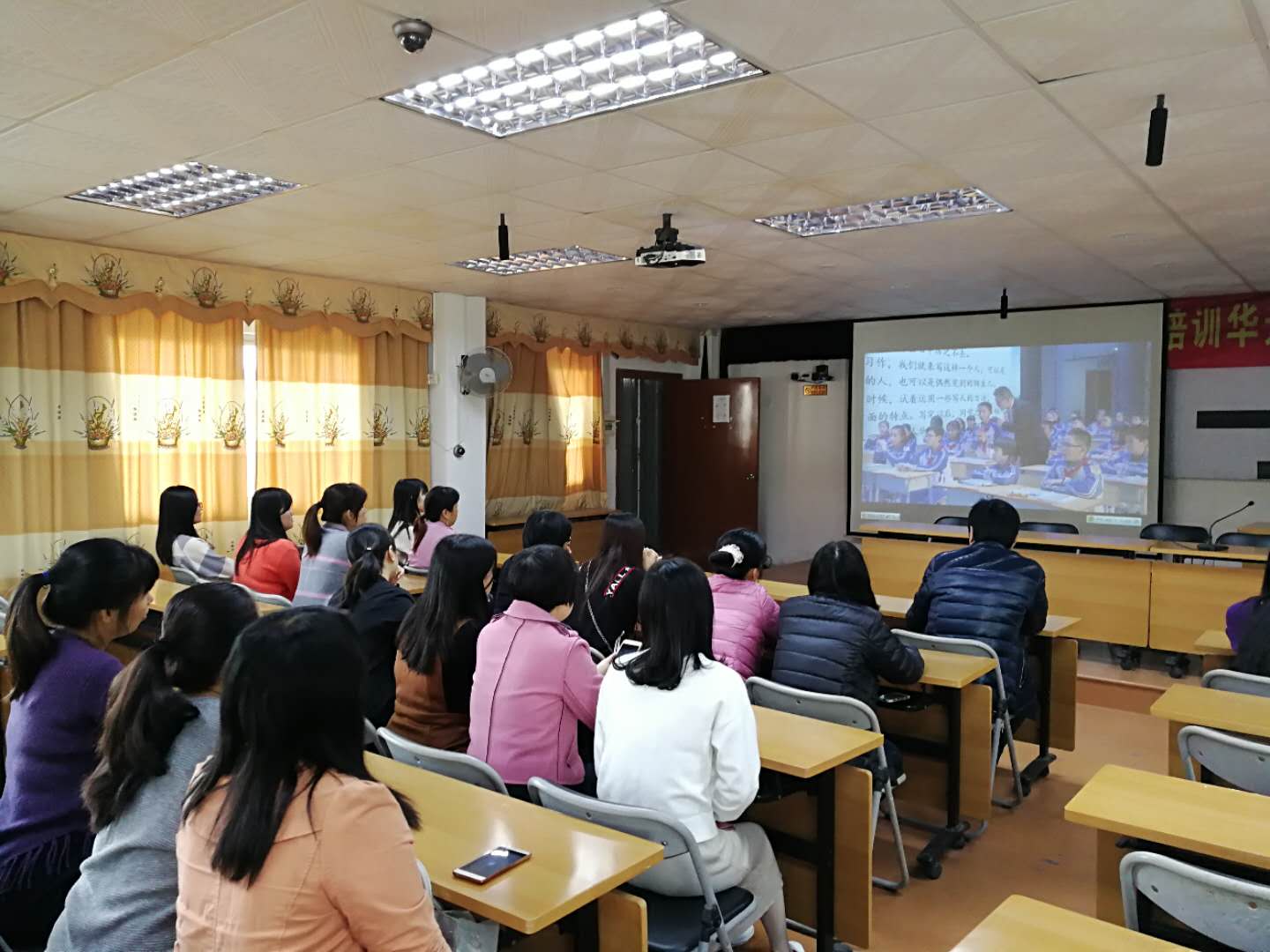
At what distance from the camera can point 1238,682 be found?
9.12 feet

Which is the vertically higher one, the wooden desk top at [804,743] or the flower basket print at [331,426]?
the flower basket print at [331,426]

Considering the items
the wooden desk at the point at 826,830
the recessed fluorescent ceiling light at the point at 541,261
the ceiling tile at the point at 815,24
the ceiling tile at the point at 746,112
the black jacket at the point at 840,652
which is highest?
the recessed fluorescent ceiling light at the point at 541,261

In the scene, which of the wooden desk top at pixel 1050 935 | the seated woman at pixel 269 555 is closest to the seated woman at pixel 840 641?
the wooden desk top at pixel 1050 935

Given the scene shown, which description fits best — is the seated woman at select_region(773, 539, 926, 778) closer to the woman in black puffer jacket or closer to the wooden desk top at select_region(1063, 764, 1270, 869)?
the woman in black puffer jacket

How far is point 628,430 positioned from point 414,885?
26.6 feet

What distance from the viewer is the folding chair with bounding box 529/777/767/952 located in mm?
1819

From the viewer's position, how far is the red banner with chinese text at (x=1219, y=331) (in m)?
6.83

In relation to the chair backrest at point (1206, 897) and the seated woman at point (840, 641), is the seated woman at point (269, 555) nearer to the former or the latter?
the seated woman at point (840, 641)

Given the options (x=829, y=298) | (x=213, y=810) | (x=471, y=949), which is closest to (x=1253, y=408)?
(x=829, y=298)

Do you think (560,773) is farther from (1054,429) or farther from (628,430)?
(628,430)

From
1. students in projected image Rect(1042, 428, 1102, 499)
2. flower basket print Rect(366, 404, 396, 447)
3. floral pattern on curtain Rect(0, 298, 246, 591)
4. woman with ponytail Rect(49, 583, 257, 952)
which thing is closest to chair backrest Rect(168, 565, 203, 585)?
floral pattern on curtain Rect(0, 298, 246, 591)

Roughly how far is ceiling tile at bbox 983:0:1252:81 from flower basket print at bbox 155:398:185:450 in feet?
15.6

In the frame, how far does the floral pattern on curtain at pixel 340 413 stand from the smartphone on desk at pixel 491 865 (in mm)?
4695

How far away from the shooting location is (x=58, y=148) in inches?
133
